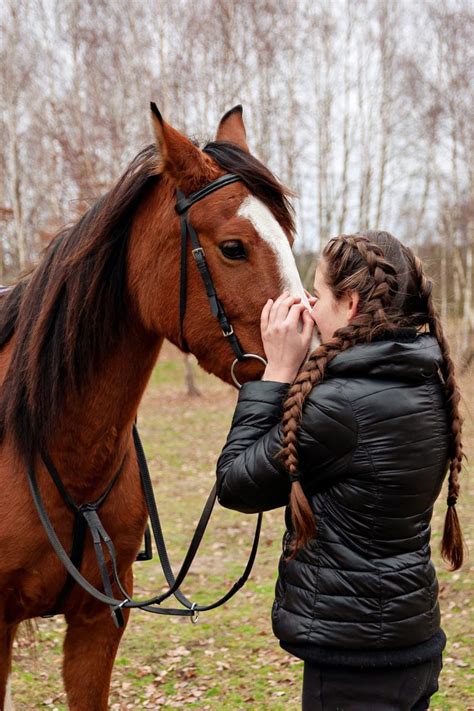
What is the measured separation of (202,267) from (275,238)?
0.82ft

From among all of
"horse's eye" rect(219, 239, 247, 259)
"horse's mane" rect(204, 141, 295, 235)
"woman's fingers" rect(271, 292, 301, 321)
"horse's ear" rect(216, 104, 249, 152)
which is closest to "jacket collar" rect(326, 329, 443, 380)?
"woman's fingers" rect(271, 292, 301, 321)

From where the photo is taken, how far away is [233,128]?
2.66 metres

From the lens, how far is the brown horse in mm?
2168

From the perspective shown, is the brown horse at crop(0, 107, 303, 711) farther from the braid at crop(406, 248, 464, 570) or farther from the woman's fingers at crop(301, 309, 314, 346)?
the braid at crop(406, 248, 464, 570)

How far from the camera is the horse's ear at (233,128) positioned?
2.63 meters

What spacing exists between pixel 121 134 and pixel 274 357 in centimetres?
1757

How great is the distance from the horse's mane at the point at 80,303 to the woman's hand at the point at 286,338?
0.41 metres

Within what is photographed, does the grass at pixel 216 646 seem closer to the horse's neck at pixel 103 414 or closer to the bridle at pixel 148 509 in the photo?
the bridle at pixel 148 509

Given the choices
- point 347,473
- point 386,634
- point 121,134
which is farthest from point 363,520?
point 121,134

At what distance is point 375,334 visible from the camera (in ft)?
6.17

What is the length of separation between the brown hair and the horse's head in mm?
215

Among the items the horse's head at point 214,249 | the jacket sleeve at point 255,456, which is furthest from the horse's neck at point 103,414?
the jacket sleeve at point 255,456

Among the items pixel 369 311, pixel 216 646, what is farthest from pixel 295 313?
pixel 216 646

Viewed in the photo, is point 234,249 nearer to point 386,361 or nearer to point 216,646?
point 386,361
